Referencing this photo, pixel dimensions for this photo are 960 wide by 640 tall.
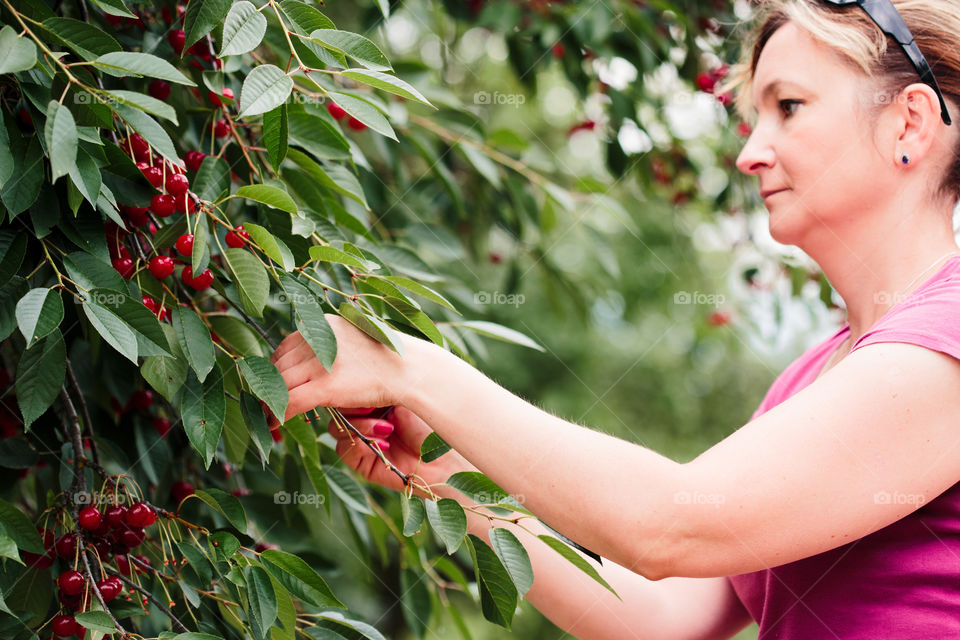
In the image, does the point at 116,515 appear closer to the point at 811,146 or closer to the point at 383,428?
the point at 383,428

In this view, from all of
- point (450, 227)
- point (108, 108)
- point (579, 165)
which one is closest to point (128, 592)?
point (108, 108)

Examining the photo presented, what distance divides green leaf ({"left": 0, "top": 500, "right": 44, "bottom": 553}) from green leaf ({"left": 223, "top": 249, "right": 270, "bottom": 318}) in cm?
31

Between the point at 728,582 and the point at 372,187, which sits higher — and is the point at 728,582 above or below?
below

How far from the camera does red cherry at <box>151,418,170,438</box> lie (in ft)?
4.01

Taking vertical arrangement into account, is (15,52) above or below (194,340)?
above

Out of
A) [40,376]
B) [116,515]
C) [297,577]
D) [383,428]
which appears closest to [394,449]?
[383,428]

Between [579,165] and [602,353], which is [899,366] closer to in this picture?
[602,353]

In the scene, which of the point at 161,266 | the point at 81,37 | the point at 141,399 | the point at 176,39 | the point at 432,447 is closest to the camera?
the point at 81,37

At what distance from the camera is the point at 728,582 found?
1346 millimetres

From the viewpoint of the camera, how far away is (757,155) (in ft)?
3.68

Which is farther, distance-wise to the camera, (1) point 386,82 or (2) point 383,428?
(2) point 383,428

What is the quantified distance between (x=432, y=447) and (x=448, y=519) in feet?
0.38

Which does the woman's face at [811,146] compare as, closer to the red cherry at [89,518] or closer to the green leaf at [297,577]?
the green leaf at [297,577]

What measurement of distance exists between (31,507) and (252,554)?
669mm
